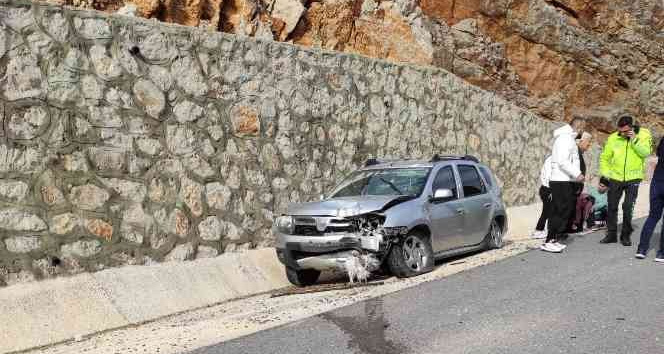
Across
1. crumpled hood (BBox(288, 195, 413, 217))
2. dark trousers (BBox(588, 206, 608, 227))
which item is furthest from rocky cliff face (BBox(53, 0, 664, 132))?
crumpled hood (BBox(288, 195, 413, 217))

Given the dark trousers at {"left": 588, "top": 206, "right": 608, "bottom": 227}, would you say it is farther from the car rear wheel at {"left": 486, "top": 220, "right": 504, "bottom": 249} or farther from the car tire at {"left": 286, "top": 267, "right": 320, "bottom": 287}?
the car tire at {"left": 286, "top": 267, "right": 320, "bottom": 287}

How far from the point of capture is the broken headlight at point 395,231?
8.34 meters

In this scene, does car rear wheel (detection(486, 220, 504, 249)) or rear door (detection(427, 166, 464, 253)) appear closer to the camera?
rear door (detection(427, 166, 464, 253))

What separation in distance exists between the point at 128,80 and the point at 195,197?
177 cm

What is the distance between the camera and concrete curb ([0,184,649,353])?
279 inches

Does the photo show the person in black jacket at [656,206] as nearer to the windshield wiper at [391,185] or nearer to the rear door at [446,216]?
the rear door at [446,216]

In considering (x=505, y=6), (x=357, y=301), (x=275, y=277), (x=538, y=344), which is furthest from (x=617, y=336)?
(x=505, y=6)

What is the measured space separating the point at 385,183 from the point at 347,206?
4.26 ft

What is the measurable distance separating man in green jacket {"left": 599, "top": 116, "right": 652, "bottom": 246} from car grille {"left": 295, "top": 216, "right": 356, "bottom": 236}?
4.35 m

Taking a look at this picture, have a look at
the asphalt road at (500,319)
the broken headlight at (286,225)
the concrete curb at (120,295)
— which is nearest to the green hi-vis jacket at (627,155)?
the asphalt road at (500,319)

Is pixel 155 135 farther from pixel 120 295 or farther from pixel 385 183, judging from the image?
pixel 385 183

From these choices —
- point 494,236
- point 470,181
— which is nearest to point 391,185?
point 470,181

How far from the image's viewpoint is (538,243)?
36.4 ft

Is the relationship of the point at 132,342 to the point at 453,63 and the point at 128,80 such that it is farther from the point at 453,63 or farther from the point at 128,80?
the point at 453,63
